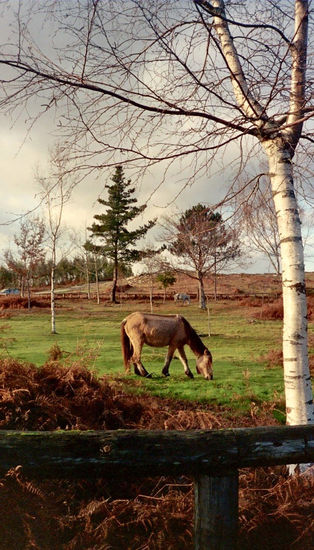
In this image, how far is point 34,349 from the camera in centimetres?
1321

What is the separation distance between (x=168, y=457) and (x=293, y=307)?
214 centimetres

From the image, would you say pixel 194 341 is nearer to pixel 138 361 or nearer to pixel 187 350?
pixel 138 361

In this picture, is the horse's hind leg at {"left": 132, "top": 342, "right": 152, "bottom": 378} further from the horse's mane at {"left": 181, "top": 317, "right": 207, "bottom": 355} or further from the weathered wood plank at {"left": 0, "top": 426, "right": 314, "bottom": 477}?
the weathered wood plank at {"left": 0, "top": 426, "right": 314, "bottom": 477}

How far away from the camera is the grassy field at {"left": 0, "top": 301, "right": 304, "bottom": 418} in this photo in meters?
7.92

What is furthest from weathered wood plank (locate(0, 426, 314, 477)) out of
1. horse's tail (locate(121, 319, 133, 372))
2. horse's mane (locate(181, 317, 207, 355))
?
horse's tail (locate(121, 319, 133, 372))

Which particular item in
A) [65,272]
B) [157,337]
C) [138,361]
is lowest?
[138,361]

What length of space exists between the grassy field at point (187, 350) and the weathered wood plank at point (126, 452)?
332 centimetres

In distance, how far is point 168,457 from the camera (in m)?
2.21

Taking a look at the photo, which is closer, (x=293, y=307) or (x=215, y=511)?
(x=215, y=511)

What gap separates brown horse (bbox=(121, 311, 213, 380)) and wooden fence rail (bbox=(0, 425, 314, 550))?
7367mm

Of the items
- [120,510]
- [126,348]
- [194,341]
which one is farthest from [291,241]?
[126,348]

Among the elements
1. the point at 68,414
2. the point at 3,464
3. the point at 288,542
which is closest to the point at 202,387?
the point at 68,414

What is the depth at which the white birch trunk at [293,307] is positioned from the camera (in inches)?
145

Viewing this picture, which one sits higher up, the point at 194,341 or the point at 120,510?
the point at 194,341
